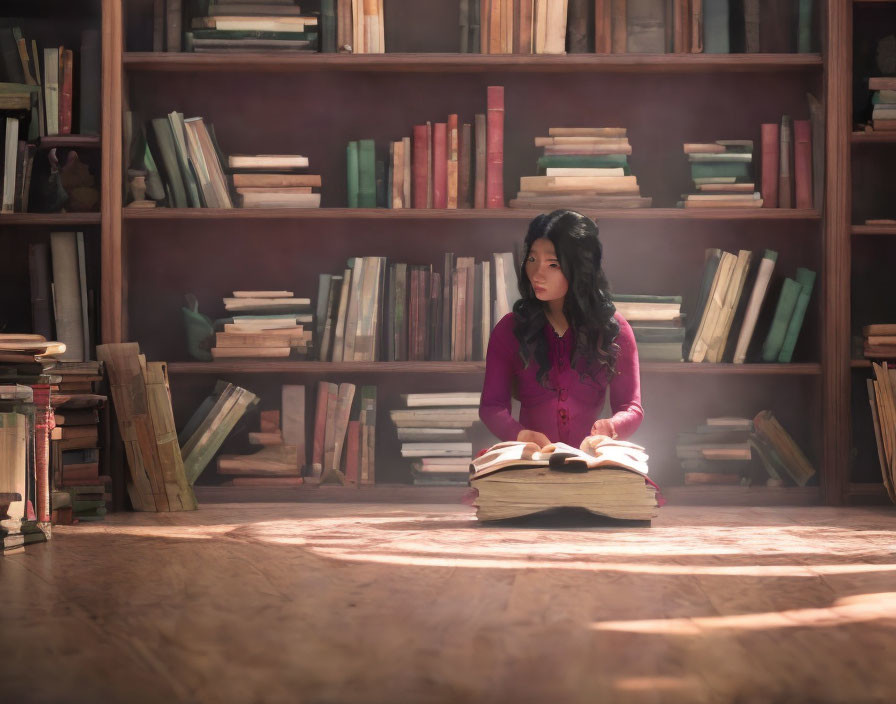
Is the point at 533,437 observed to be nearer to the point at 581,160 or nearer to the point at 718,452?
the point at 718,452

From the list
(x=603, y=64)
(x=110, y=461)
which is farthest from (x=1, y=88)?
(x=603, y=64)

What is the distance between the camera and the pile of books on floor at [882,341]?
3260 mm

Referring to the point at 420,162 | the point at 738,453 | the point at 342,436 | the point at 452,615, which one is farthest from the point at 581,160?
the point at 452,615

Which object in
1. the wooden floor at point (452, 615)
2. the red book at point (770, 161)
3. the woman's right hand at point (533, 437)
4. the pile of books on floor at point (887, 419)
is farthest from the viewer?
the red book at point (770, 161)

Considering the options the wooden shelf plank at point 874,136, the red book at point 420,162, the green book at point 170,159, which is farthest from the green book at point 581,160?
the green book at point 170,159

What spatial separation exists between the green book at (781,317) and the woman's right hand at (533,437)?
3.43 feet

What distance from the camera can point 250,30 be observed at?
3357 millimetres

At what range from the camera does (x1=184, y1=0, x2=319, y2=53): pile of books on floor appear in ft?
11.0

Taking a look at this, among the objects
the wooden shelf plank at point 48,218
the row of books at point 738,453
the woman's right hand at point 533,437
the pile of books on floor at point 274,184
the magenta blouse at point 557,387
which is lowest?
the row of books at point 738,453

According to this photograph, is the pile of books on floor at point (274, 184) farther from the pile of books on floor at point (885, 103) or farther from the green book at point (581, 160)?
the pile of books on floor at point (885, 103)

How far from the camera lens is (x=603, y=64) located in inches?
132

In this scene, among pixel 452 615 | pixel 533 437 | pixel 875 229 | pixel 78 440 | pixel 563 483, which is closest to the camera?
pixel 452 615

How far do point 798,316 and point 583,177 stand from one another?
0.81 m

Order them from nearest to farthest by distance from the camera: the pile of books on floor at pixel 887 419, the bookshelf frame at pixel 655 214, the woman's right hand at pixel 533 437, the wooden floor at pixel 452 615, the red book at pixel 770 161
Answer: the wooden floor at pixel 452 615 < the woman's right hand at pixel 533 437 < the pile of books on floor at pixel 887 419 < the bookshelf frame at pixel 655 214 < the red book at pixel 770 161
